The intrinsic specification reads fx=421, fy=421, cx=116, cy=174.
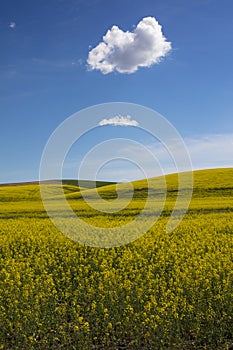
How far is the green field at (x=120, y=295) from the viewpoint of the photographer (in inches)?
341

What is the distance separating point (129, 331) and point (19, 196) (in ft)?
134

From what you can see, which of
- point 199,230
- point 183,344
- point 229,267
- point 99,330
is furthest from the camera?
point 199,230

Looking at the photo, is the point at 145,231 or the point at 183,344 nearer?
the point at 183,344

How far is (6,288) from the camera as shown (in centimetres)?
1102

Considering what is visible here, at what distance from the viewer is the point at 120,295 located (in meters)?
10.1

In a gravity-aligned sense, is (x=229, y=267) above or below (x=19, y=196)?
below

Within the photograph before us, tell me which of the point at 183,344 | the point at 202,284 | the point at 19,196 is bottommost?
the point at 183,344

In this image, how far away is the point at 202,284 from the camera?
10594 mm

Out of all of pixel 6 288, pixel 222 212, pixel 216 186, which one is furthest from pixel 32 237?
pixel 216 186

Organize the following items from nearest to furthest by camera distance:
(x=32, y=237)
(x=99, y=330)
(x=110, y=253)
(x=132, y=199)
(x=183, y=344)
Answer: (x=183, y=344) → (x=99, y=330) → (x=110, y=253) → (x=32, y=237) → (x=132, y=199)

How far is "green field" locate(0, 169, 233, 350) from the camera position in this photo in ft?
28.5

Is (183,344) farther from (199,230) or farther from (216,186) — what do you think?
(216,186)

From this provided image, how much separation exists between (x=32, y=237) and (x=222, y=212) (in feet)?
46.3

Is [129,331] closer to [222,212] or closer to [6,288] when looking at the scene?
[6,288]
